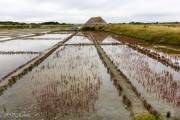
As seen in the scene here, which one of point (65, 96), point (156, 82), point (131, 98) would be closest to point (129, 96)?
point (131, 98)

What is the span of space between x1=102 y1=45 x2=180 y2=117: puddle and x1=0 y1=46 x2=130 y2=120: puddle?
81cm

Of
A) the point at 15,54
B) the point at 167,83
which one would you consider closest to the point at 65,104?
the point at 167,83

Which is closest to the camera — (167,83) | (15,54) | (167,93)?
(167,93)

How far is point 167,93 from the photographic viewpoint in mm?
8523

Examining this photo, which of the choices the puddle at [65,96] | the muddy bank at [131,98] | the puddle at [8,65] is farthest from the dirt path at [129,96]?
the puddle at [8,65]

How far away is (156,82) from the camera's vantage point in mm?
9945

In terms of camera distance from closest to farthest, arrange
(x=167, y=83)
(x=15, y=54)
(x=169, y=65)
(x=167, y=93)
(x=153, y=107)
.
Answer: (x=153, y=107) → (x=167, y=93) → (x=167, y=83) → (x=169, y=65) → (x=15, y=54)

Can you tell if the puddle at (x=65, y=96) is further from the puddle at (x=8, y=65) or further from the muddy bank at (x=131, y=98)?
the puddle at (x=8, y=65)

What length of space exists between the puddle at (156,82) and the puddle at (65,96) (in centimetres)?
81

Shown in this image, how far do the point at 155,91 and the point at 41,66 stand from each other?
19.8 feet

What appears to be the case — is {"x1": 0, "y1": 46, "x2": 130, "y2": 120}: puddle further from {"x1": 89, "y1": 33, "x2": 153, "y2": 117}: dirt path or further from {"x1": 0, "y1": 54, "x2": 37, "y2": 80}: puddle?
{"x1": 0, "y1": 54, "x2": 37, "y2": 80}: puddle

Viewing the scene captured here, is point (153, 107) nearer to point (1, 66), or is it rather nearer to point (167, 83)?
→ point (167, 83)

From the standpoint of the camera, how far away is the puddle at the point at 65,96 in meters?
6.70

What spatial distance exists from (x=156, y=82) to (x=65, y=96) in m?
3.20
